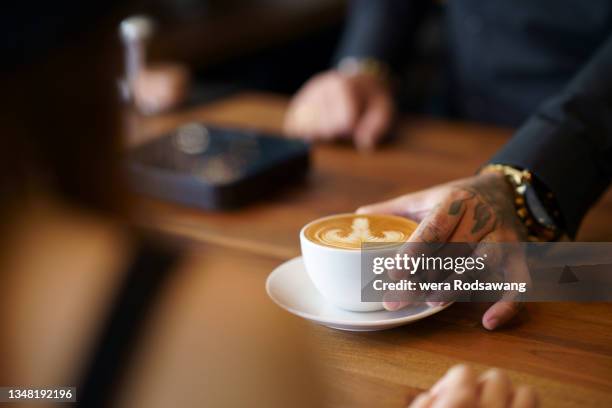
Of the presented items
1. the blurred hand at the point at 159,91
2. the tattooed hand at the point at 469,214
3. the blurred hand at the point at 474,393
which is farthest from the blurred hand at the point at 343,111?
the blurred hand at the point at 474,393

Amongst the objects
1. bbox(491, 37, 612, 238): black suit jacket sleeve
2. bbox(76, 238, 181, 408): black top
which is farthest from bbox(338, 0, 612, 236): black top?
bbox(76, 238, 181, 408): black top

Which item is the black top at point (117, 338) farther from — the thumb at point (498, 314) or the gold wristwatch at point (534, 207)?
the gold wristwatch at point (534, 207)

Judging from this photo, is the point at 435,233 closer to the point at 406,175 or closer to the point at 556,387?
the point at 556,387

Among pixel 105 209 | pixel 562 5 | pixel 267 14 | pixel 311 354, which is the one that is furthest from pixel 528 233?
pixel 267 14

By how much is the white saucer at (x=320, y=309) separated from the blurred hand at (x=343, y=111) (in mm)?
678

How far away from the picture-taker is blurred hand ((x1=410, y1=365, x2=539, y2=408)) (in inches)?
19.3

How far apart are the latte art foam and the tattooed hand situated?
19 millimetres

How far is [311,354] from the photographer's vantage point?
1.92 ft

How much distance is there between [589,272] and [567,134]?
0.23 m

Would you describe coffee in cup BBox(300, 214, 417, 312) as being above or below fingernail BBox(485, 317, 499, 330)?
above

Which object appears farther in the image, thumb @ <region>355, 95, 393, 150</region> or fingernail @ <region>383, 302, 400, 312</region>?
thumb @ <region>355, 95, 393, 150</region>

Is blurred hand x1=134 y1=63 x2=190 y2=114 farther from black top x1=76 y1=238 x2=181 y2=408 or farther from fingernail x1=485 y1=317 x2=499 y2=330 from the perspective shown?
fingernail x1=485 y1=317 x2=499 y2=330

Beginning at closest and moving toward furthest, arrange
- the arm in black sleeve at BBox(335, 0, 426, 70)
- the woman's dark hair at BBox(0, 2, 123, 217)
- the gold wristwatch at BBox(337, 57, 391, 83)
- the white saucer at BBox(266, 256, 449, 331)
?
1. the woman's dark hair at BBox(0, 2, 123, 217)
2. the white saucer at BBox(266, 256, 449, 331)
3. the gold wristwatch at BBox(337, 57, 391, 83)
4. the arm in black sleeve at BBox(335, 0, 426, 70)

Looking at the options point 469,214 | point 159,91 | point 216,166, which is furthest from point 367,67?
point 469,214
